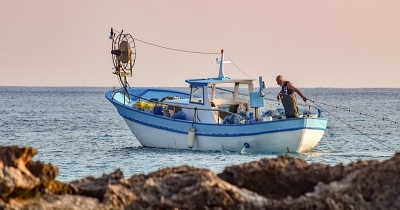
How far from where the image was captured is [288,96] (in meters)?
20.6

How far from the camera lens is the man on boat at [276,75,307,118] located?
20.2 meters

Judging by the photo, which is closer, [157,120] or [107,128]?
[157,120]

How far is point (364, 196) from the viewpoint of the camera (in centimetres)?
646

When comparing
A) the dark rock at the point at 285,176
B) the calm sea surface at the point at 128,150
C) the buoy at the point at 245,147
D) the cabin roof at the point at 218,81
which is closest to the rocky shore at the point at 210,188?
the dark rock at the point at 285,176

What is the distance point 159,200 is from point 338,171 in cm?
137

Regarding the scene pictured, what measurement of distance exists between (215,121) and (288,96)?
9.41ft

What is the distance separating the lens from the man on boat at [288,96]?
20.2 meters

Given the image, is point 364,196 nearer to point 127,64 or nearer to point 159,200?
point 159,200

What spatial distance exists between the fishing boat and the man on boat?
0.28 meters

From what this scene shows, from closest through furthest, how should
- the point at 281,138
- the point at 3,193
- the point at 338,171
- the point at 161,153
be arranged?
the point at 3,193 → the point at 338,171 → the point at 281,138 → the point at 161,153

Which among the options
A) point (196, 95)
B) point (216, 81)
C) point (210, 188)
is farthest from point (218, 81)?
point (210, 188)

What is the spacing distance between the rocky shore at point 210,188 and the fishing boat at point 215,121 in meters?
13.9

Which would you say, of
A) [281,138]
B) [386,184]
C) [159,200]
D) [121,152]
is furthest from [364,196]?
[121,152]

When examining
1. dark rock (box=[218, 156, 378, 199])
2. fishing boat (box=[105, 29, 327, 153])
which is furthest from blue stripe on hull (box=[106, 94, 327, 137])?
dark rock (box=[218, 156, 378, 199])
